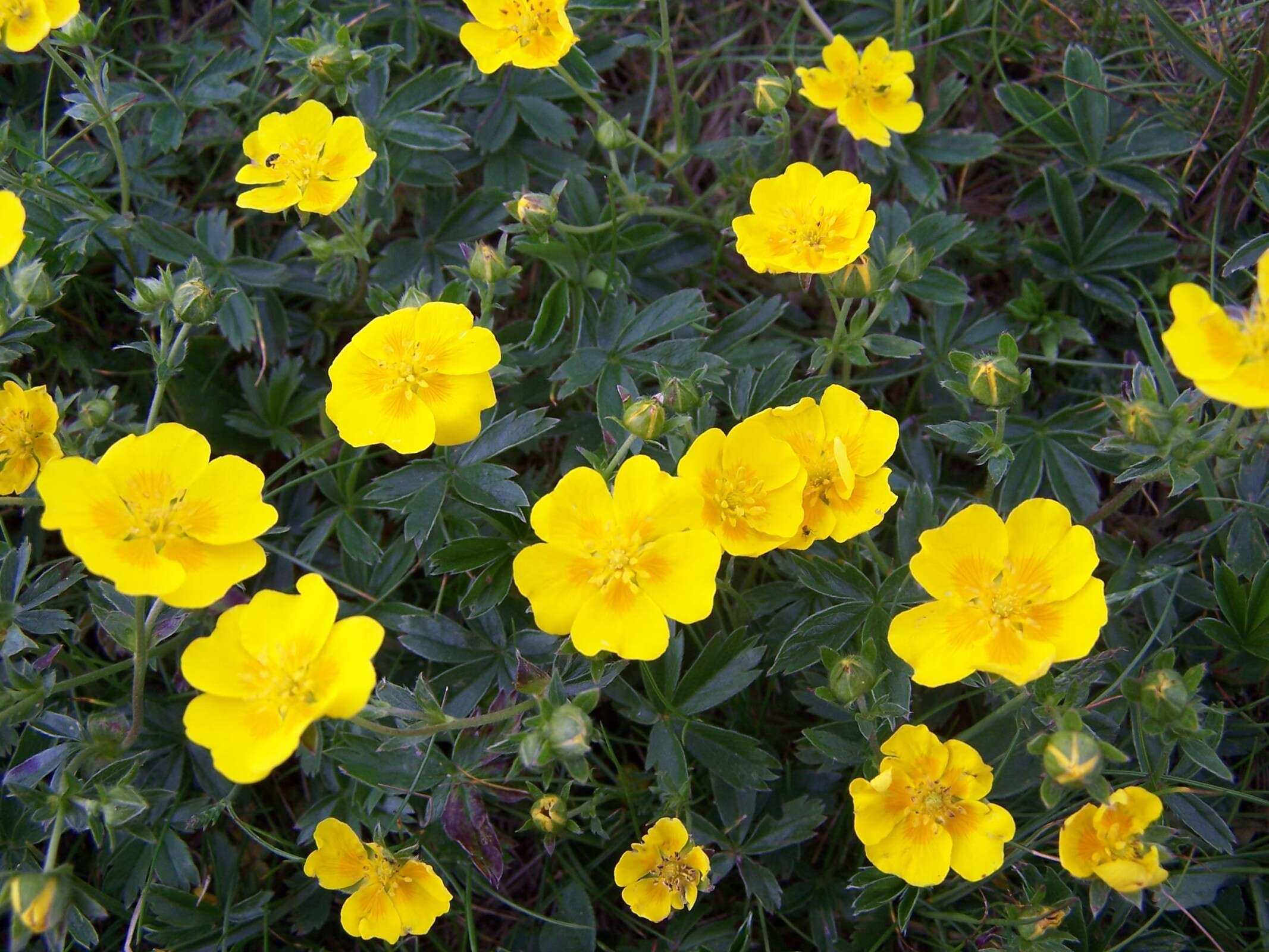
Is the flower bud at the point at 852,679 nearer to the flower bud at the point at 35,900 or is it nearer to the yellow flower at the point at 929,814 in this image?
the yellow flower at the point at 929,814

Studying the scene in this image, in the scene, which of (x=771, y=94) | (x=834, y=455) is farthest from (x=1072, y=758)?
(x=771, y=94)

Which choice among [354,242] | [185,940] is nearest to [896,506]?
[354,242]

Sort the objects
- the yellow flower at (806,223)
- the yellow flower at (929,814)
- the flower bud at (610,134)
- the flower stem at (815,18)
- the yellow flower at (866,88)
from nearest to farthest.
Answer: the yellow flower at (929,814)
the yellow flower at (806,223)
the flower bud at (610,134)
the yellow flower at (866,88)
the flower stem at (815,18)

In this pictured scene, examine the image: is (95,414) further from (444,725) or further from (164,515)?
(444,725)

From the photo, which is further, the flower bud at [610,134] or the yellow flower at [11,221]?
the flower bud at [610,134]

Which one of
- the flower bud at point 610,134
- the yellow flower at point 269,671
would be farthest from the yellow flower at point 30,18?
the yellow flower at point 269,671

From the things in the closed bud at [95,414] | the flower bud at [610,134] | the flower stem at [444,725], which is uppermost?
the flower bud at [610,134]

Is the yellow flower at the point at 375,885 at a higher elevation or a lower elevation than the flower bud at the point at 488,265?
lower
